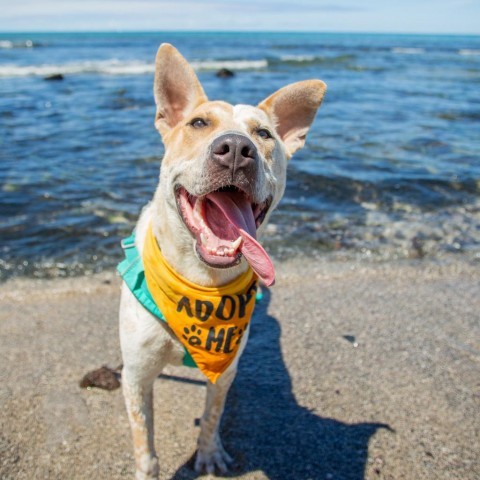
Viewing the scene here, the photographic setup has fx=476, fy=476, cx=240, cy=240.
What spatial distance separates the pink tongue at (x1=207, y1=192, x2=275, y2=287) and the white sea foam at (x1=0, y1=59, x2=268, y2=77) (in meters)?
24.6

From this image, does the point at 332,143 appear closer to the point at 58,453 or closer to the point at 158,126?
the point at 158,126

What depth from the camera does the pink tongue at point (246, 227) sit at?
244 cm

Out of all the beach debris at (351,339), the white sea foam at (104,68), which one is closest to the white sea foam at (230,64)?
the white sea foam at (104,68)

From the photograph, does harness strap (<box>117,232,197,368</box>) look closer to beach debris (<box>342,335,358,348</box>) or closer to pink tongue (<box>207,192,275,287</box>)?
pink tongue (<box>207,192,275,287</box>)

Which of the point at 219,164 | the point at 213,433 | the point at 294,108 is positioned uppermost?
the point at 294,108

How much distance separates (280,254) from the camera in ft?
20.0

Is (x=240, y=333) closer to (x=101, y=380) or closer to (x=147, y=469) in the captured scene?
(x=147, y=469)

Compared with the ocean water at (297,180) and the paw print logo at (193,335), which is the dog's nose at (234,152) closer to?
the paw print logo at (193,335)

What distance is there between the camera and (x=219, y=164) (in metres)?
2.46

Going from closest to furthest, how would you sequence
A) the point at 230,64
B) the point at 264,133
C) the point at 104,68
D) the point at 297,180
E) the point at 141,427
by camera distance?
1. the point at 141,427
2. the point at 264,133
3. the point at 297,180
4. the point at 104,68
5. the point at 230,64

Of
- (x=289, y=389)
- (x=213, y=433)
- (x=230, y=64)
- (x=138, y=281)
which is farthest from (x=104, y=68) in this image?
(x=213, y=433)

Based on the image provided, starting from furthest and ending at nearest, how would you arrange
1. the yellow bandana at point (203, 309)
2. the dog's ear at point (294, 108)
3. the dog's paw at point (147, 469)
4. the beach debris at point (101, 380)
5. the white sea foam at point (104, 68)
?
1. the white sea foam at point (104, 68)
2. the beach debris at point (101, 380)
3. the dog's ear at point (294, 108)
4. the dog's paw at point (147, 469)
5. the yellow bandana at point (203, 309)

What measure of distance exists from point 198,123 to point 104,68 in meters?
27.9

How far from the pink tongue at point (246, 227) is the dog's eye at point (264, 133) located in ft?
1.91
